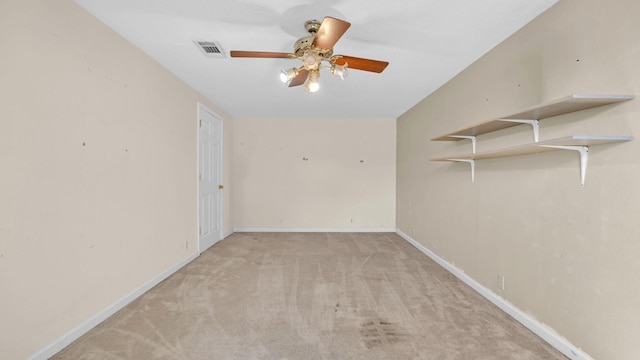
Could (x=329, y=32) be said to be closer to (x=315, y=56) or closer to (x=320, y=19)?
(x=315, y=56)

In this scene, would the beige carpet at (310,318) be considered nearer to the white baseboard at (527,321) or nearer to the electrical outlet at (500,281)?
the white baseboard at (527,321)

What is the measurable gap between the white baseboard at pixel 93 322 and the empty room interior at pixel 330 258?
1 centimetres

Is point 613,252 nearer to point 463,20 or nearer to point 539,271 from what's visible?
point 539,271

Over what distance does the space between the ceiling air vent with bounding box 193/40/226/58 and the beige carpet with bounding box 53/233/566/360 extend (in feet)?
7.63

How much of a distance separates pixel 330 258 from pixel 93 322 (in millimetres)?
2555

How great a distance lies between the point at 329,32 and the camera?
1766 millimetres

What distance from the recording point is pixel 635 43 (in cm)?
143

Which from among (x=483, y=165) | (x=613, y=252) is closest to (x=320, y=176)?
(x=483, y=165)

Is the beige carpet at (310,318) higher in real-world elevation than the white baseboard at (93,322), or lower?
lower

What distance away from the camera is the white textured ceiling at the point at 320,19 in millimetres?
1933

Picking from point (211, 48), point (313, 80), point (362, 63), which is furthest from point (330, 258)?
point (211, 48)

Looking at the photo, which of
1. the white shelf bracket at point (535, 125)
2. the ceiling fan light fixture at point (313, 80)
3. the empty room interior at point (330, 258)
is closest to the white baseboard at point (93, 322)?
the empty room interior at point (330, 258)

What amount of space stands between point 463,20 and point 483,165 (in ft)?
4.42

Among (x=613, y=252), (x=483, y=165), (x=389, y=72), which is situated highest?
(x=389, y=72)
